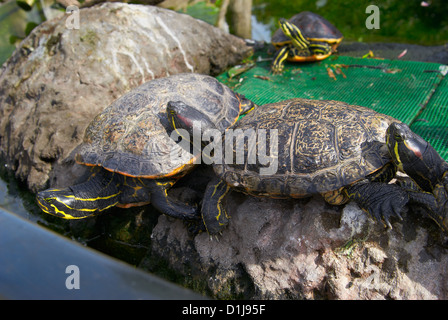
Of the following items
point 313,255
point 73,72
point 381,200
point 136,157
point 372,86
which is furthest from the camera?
point 372,86

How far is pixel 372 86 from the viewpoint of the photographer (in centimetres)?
515

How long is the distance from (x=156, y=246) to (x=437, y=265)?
236cm

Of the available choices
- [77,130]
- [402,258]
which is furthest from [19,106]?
[402,258]

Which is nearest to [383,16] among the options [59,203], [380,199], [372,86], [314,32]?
[314,32]

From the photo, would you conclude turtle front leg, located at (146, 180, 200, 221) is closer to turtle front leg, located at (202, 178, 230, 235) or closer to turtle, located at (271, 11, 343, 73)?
turtle front leg, located at (202, 178, 230, 235)

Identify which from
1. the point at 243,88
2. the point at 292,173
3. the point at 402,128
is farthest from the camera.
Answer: the point at 243,88

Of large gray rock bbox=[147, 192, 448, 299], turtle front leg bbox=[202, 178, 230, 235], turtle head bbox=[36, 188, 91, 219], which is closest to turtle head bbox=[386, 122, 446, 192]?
large gray rock bbox=[147, 192, 448, 299]

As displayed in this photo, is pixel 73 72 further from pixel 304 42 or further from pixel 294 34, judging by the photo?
pixel 304 42

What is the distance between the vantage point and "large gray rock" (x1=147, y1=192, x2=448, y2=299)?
2.33 m

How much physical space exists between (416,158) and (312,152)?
0.73 metres

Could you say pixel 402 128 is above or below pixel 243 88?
above

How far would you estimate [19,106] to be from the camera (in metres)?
4.80

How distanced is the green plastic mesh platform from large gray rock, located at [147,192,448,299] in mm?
1853
